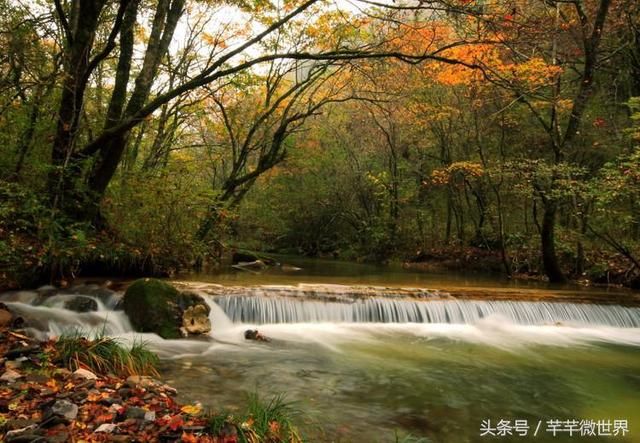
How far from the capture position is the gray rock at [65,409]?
3.61 meters

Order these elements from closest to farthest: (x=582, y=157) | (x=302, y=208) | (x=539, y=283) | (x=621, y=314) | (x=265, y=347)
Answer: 1. (x=265, y=347)
2. (x=621, y=314)
3. (x=539, y=283)
4. (x=582, y=157)
5. (x=302, y=208)

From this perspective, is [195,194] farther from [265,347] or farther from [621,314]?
[621,314]

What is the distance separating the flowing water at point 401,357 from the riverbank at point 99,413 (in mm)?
740

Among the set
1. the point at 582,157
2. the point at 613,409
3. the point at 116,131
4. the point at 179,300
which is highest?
the point at 582,157

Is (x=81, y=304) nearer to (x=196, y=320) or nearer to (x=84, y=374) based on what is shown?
(x=196, y=320)

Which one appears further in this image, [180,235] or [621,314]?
[180,235]

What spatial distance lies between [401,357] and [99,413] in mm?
5405

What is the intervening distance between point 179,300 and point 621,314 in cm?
1099

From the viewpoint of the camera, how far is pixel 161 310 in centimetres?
845

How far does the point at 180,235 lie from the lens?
12.5m

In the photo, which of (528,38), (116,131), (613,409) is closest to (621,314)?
(613,409)

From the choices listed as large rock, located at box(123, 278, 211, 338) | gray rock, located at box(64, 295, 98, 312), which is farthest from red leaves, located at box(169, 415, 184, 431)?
gray rock, located at box(64, 295, 98, 312)

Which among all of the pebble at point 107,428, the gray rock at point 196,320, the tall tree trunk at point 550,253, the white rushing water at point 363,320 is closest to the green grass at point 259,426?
the pebble at point 107,428

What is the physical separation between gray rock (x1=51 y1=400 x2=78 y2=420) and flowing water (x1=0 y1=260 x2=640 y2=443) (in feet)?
5.23
